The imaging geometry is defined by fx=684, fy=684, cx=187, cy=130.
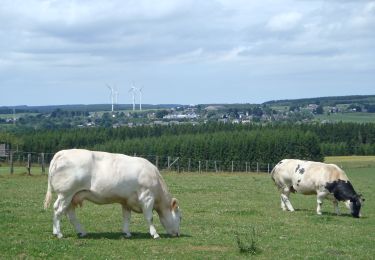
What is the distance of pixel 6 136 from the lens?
9862cm

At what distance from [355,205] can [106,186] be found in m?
11.3

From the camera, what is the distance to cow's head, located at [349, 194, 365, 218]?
2416 cm

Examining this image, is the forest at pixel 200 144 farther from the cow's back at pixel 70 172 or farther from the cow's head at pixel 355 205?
the cow's back at pixel 70 172

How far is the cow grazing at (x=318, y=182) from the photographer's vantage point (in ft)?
80.5

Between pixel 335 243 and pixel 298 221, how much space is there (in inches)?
194

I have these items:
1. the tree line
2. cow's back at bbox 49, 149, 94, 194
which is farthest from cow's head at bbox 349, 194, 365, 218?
the tree line

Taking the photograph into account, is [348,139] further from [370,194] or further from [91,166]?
[91,166]

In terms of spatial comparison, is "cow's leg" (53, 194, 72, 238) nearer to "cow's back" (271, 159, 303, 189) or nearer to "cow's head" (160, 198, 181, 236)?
"cow's head" (160, 198, 181, 236)

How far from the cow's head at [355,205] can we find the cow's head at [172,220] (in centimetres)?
914

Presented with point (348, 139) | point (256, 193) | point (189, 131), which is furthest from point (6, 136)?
point (348, 139)

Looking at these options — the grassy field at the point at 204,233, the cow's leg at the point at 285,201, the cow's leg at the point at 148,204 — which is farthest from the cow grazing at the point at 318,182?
the cow's leg at the point at 148,204

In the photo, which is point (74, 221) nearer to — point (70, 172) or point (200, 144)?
point (70, 172)

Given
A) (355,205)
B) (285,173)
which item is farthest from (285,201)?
(355,205)

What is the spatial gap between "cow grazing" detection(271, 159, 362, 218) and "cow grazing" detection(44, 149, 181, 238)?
9.22m
